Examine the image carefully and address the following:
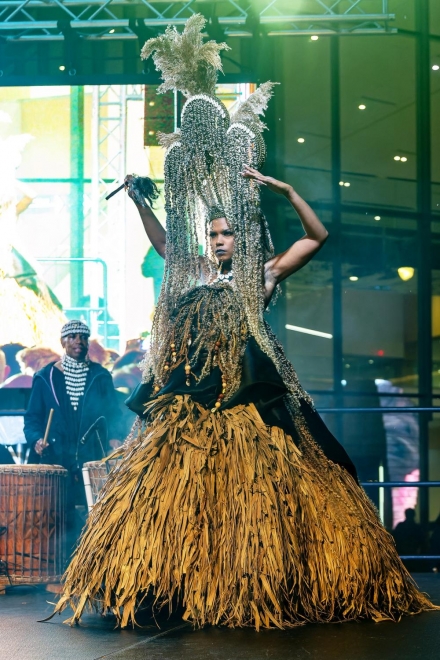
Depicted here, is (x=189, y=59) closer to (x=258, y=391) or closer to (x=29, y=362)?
(x=258, y=391)

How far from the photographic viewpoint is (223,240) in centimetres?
363

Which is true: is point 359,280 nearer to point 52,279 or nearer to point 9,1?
point 52,279

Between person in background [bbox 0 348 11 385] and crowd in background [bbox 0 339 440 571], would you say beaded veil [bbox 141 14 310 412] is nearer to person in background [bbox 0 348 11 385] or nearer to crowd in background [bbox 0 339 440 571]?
crowd in background [bbox 0 339 440 571]

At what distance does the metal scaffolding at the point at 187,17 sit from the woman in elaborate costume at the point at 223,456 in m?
3.03

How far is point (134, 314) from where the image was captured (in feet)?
22.8

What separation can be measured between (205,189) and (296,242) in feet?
1.49

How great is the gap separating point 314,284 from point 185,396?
15.4 feet

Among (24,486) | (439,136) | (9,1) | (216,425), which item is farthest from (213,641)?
(439,136)

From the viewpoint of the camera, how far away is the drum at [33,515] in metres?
4.82

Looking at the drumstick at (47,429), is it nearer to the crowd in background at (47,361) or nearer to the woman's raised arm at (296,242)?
the crowd in background at (47,361)

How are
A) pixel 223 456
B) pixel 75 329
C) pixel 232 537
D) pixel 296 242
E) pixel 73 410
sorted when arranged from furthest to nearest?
pixel 75 329
pixel 73 410
pixel 296 242
pixel 223 456
pixel 232 537

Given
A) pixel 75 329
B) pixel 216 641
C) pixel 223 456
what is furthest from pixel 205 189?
pixel 75 329

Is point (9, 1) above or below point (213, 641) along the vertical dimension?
above

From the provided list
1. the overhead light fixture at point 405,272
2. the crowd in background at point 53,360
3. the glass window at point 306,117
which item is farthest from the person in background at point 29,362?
the overhead light fixture at point 405,272
